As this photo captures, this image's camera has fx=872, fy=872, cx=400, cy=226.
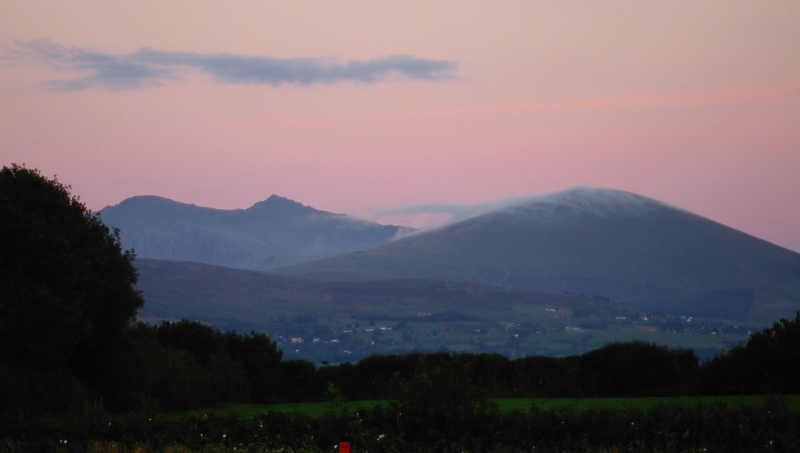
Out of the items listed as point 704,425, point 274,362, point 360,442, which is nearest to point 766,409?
point 704,425

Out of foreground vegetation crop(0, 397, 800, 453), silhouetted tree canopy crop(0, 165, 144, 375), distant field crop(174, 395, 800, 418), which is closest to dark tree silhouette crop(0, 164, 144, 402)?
silhouetted tree canopy crop(0, 165, 144, 375)

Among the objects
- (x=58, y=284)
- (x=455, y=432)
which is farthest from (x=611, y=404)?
(x=58, y=284)

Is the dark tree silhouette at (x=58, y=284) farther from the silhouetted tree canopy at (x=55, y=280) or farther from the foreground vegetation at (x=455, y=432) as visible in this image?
the foreground vegetation at (x=455, y=432)

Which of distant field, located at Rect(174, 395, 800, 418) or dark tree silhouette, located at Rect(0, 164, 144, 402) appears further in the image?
dark tree silhouette, located at Rect(0, 164, 144, 402)

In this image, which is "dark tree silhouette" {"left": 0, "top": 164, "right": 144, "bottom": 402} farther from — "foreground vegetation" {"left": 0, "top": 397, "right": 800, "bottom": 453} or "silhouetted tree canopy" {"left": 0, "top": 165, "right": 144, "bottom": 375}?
"foreground vegetation" {"left": 0, "top": 397, "right": 800, "bottom": 453}

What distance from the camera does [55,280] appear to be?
79.4 feet

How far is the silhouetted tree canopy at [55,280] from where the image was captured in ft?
74.6

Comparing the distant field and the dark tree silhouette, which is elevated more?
the dark tree silhouette

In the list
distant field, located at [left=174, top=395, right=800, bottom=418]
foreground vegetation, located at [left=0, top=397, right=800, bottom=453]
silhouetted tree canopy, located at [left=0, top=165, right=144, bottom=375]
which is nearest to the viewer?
foreground vegetation, located at [left=0, top=397, right=800, bottom=453]

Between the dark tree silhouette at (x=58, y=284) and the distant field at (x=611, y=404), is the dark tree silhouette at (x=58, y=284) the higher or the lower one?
the higher one

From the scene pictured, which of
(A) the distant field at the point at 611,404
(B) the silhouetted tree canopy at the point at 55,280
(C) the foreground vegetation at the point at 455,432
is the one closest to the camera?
(C) the foreground vegetation at the point at 455,432

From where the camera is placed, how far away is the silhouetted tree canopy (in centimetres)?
2273

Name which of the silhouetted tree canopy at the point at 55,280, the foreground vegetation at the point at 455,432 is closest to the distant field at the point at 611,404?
the foreground vegetation at the point at 455,432

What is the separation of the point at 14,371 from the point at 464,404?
12.2m
